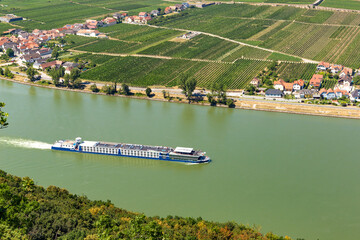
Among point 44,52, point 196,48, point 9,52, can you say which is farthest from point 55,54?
point 196,48

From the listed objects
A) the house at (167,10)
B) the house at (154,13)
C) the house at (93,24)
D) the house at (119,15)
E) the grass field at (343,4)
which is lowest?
the house at (93,24)

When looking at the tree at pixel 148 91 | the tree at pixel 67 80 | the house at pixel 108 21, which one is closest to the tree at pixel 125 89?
the tree at pixel 148 91

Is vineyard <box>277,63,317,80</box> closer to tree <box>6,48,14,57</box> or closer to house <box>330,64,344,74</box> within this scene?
house <box>330,64,344,74</box>

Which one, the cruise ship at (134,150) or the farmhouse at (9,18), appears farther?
the farmhouse at (9,18)

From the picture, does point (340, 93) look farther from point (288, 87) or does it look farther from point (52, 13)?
point (52, 13)

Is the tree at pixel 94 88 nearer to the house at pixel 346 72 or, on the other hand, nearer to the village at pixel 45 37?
the village at pixel 45 37

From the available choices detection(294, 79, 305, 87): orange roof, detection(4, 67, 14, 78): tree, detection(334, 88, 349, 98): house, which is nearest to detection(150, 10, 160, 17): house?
detection(4, 67, 14, 78): tree

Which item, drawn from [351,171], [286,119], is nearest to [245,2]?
[286,119]
